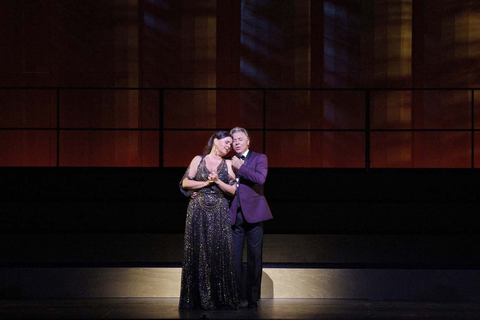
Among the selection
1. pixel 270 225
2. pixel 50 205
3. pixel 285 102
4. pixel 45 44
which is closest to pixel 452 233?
pixel 270 225

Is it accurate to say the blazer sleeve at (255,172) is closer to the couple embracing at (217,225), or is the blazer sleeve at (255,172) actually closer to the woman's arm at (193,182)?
the couple embracing at (217,225)

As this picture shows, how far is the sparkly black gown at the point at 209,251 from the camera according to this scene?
4793 mm

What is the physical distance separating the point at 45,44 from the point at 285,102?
9.84ft

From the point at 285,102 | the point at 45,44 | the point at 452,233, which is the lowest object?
the point at 452,233

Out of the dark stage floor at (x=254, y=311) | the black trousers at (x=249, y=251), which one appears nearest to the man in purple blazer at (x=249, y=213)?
the black trousers at (x=249, y=251)

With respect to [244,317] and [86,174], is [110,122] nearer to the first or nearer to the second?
[86,174]

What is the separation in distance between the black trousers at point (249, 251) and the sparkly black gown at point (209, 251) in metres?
0.10

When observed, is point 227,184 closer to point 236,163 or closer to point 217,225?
point 236,163

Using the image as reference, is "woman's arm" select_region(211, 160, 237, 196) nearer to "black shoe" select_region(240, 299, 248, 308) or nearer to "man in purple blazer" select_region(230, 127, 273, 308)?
"man in purple blazer" select_region(230, 127, 273, 308)

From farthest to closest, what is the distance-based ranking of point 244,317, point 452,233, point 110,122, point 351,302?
1. point 110,122
2. point 452,233
3. point 351,302
4. point 244,317

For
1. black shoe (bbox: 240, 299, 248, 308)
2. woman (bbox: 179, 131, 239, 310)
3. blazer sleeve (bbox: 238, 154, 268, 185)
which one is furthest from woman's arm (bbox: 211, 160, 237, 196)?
black shoe (bbox: 240, 299, 248, 308)

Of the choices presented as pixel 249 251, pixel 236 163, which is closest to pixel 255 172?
pixel 236 163

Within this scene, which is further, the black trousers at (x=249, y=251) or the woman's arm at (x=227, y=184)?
the black trousers at (x=249, y=251)

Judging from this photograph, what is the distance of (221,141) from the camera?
4.76 metres
